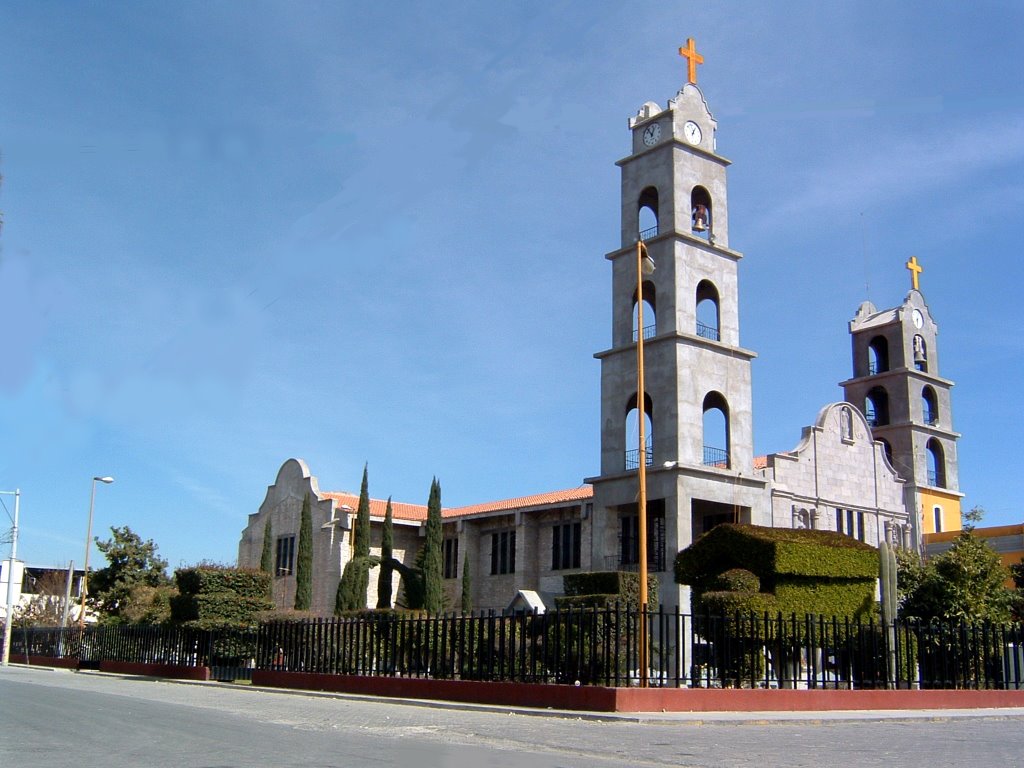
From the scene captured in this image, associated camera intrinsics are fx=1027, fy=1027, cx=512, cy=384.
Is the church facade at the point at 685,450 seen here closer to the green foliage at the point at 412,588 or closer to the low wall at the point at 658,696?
the green foliage at the point at 412,588

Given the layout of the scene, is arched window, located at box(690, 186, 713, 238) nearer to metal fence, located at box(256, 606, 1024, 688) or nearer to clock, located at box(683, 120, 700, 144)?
clock, located at box(683, 120, 700, 144)

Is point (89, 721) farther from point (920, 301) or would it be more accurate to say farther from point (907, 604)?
point (920, 301)

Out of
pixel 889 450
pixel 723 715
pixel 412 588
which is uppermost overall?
pixel 889 450

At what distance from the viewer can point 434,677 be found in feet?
73.8

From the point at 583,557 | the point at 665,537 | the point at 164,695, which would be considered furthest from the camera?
the point at 583,557

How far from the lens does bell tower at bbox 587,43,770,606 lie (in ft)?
128

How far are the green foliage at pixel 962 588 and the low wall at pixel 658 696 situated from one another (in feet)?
18.2

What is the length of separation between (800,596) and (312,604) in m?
33.5

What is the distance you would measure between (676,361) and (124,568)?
34.8 metres

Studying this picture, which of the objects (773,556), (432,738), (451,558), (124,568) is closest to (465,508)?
(451,558)

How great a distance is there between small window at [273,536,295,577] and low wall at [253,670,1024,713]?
33.0 m

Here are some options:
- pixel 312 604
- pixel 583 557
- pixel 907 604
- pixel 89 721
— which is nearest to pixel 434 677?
pixel 89 721

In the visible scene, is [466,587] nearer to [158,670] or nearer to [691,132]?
[158,670]

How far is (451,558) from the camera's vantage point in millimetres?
56438
